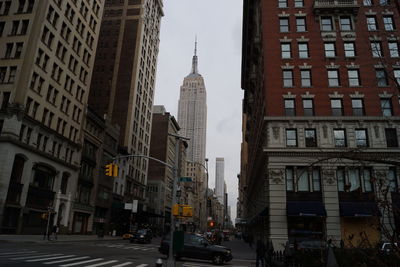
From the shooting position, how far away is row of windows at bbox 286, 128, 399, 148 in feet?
111

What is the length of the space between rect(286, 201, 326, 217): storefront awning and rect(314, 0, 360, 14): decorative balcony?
23149 millimetres

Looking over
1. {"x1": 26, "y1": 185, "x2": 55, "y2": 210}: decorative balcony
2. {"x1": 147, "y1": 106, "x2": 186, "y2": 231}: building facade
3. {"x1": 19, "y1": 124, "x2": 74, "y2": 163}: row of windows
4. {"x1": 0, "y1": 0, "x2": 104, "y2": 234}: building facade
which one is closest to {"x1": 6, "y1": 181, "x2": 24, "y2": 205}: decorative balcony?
{"x1": 0, "y1": 0, "x2": 104, "y2": 234}: building facade

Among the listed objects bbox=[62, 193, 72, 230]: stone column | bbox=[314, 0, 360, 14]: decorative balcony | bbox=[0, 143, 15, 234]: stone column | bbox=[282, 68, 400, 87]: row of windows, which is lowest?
bbox=[62, 193, 72, 230]: stone column

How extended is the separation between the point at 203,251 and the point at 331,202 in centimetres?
1650

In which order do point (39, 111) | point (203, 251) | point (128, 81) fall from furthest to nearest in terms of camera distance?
point (128, 81), point (39, 111), point (203, 251)

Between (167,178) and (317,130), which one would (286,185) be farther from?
(167,178)

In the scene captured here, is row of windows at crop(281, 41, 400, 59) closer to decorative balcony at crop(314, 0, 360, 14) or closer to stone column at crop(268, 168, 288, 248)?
decorative balcony at crop(314, 0, 360, 14)

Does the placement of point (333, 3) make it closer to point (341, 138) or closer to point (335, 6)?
point (335, 6)

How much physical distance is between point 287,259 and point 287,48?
98.8 feet

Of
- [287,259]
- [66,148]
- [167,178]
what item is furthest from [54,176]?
[167,178]

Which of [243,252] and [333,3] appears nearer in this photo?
[243,252]

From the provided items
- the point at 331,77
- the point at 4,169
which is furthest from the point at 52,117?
the point at 331,77

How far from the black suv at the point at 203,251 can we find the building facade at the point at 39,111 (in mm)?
20894

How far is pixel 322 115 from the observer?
113 ft
